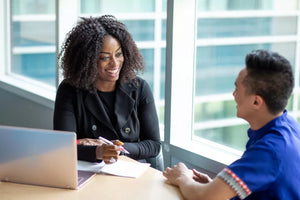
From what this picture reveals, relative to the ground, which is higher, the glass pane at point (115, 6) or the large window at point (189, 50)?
the glass pane at point (115, 6)

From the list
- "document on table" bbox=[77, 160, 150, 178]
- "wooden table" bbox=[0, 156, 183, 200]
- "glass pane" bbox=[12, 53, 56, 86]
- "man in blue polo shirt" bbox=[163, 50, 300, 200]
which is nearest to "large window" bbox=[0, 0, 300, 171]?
"glass pane" bbox=[12, 53, 56, 86]

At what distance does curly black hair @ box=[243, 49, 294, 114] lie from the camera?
5.59 feet

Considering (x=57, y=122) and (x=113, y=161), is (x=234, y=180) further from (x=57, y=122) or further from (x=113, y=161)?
(x=57, y=122)

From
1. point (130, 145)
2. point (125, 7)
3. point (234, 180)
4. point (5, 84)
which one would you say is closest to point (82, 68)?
point (130, 145)

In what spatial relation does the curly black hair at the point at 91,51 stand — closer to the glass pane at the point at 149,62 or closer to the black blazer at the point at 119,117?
the black blazer at the point at 119,117

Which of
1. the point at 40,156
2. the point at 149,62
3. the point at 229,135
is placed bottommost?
the point at 229,135

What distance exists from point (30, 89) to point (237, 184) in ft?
10.2

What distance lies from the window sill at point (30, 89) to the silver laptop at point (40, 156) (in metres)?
2.05

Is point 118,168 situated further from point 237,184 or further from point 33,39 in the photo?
point 33,39

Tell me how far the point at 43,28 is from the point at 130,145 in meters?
2.87

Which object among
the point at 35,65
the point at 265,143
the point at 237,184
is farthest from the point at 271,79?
the point at 35,65

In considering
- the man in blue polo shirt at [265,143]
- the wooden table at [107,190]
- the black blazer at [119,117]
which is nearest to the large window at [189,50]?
the black blazer at [119,117]

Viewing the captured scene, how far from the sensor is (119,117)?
2.66m

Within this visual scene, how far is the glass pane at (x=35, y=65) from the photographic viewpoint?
491 centimetres
